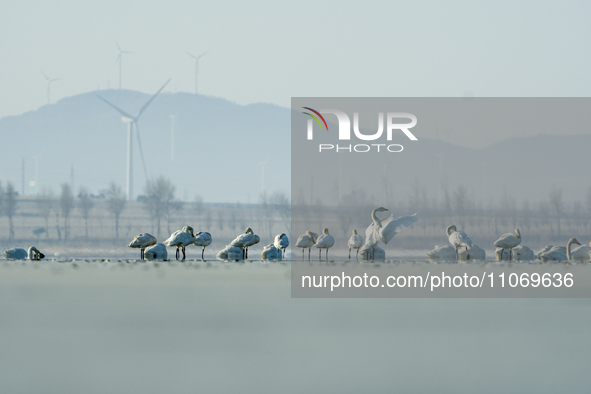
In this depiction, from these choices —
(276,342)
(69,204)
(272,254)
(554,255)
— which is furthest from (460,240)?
(69,204)

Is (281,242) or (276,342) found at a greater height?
(281,242)

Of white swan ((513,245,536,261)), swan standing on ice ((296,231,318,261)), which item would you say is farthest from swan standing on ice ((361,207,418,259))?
white swan ((513,245,536,261))

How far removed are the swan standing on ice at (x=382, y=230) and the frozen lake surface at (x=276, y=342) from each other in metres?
6.69

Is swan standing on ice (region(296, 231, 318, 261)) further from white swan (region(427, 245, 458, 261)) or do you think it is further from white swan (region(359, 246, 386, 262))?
white swan (region(427, 245, 458, 261))

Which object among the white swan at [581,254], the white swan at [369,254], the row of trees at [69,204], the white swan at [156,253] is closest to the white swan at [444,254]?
the white swan at [369,254]

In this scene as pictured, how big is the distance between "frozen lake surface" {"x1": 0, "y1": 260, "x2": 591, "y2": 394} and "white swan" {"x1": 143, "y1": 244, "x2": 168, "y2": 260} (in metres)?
8.18

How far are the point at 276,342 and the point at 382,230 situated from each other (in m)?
13.7

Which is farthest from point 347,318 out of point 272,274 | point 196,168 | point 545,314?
point 196,168

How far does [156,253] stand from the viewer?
28.8m

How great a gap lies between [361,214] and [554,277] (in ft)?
193

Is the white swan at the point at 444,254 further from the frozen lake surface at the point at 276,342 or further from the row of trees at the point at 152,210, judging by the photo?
the row of trees at the point at 152,210

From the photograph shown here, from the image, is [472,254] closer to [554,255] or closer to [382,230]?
[554,255]

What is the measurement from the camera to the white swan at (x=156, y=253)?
28641 mm

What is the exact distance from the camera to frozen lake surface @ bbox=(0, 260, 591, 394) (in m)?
10.9
